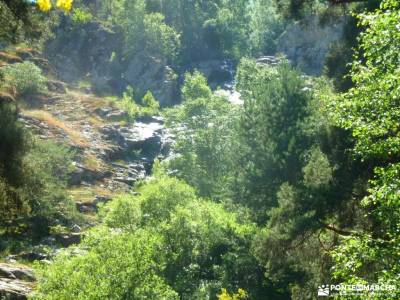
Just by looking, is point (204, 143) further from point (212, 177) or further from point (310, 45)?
point (310, 45)

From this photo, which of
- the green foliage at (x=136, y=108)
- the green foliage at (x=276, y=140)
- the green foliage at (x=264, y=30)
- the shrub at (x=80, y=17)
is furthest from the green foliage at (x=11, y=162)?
the green foliage at (x=264, y=30)

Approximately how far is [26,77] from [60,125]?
11.7 m

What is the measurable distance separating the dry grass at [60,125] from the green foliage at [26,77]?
17.6ft

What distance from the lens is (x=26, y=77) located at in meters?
78.2

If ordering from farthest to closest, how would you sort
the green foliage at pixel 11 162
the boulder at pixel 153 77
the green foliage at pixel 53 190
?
1. the boulder at pixel 153 77
2. the green foliage at pixel 53 190
3. the green foliage at pixel 11 162

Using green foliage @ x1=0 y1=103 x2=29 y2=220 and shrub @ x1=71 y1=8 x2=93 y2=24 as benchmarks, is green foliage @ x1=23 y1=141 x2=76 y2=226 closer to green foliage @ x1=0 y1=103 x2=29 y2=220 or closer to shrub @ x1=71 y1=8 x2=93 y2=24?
green foliage @ x1=0 y1=103 x2=29 y2=220

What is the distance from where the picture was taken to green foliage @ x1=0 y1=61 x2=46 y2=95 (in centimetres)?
7543

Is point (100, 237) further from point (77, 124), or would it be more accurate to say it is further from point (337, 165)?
point (77, 124)

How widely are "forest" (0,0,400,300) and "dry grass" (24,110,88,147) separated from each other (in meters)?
0.33

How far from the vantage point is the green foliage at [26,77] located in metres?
75.4

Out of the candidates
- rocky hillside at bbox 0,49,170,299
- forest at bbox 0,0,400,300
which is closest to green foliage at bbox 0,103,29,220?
forest at bbox 0,0,400,300

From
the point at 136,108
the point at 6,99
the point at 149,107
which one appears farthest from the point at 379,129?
the point at 149,107

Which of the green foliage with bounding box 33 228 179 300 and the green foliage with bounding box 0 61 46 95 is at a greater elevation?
the green foliage with bounding box 0 61 46 95

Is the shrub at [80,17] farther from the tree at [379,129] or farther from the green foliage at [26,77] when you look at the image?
the tree at [379,129]
